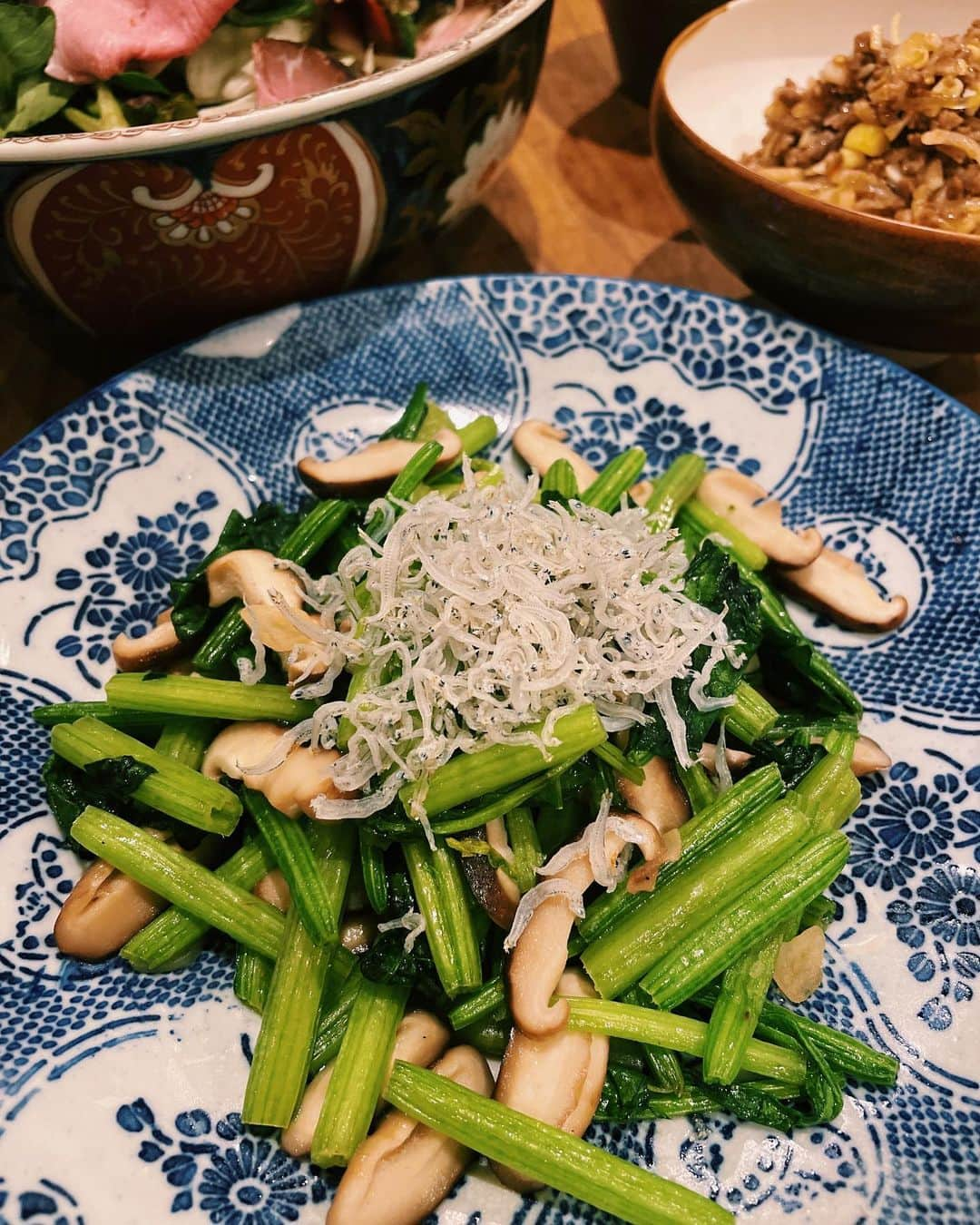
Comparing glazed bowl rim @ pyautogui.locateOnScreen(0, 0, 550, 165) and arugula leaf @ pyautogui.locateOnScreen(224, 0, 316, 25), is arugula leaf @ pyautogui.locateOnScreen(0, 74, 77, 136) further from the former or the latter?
arugula leaf @ pyautogui.locateOnScreen(224, 0, 316, 25)

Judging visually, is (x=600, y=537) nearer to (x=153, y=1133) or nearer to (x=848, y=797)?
(x=848, y=797)

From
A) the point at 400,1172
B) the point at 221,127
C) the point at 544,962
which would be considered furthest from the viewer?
the point at 221,127

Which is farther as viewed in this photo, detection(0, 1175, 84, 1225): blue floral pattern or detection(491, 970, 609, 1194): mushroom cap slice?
detection(491, 970, 609, 1194): mushroom cap slice

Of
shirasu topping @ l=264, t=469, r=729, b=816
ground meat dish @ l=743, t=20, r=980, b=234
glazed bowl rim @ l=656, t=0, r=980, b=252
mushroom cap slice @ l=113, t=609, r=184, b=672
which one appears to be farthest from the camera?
ground meat dish @ l=743, t=20, r=980, b=234

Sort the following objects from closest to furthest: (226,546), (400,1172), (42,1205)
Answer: (42,1205), (400,1172), (226,546)

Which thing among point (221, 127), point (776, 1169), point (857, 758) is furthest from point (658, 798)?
point (221, 127)

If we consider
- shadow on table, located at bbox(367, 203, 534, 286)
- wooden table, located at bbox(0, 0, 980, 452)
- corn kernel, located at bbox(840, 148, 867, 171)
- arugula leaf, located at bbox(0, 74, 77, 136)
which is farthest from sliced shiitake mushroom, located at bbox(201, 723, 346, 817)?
corn kernel, located at bbox(840, 148, 867, 171)

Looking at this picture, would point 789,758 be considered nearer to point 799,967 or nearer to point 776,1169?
point 799,967
